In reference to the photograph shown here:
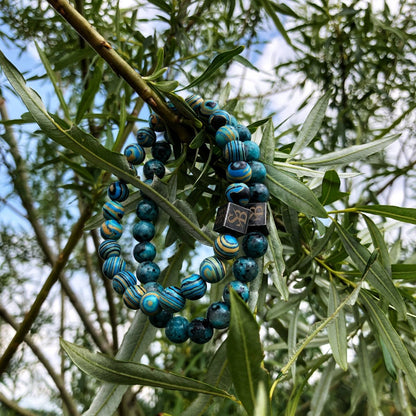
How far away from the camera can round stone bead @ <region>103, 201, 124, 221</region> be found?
470 mm

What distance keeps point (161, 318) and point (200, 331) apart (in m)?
0.04

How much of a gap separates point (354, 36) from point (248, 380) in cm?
82

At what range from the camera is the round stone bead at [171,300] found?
411 millimetres

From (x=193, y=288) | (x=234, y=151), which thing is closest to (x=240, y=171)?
(x=234, y=151)

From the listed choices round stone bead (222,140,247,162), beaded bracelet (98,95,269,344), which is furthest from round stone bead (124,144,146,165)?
round stone bead (222,140,247,162)

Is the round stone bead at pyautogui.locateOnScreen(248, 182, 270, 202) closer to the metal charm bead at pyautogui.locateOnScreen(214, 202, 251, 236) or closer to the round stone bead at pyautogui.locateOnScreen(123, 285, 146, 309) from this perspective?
the metal charm bead at pyautogui.locateOnScreen(214, 202, 251, 236)

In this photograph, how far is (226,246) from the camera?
0.41 metres

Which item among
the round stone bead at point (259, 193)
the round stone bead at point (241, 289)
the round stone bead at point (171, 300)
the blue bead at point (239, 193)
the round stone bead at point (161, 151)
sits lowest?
the round stone bead at point (171, 300)

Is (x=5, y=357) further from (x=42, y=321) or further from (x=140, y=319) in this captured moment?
(x=42, y=321)

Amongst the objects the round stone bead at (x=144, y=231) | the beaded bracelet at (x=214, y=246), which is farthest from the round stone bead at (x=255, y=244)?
the round stone bead at (x=144, y=231)

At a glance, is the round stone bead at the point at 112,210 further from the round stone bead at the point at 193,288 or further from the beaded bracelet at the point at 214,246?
the round stone bead at the point at 193,288

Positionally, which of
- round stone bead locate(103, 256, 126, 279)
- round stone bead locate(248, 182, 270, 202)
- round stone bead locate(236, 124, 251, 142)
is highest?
round stone bead locate(236, 124, 251, 142)

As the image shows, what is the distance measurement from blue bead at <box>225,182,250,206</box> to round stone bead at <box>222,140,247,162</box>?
0.03 meters

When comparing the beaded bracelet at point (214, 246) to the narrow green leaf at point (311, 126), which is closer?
the beaded bracelet at point (214, 246)
